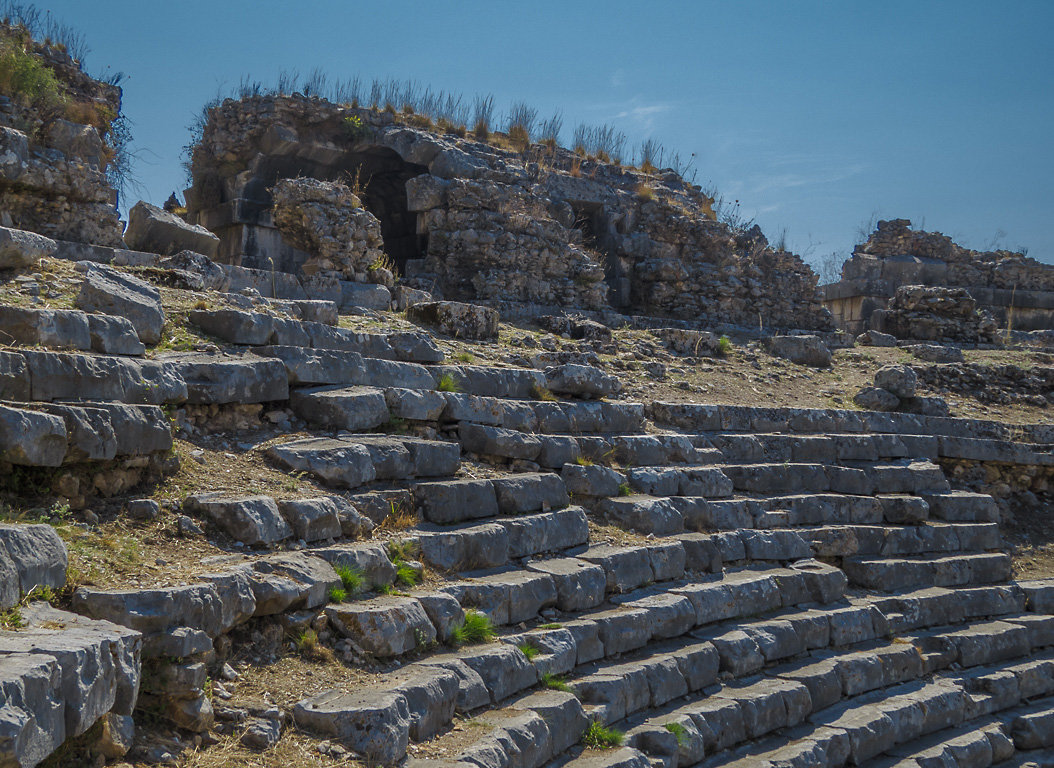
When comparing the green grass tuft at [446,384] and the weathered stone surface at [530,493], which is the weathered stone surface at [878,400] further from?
the green grass tuft at [446,384]

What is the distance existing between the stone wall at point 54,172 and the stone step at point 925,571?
8.55 metres

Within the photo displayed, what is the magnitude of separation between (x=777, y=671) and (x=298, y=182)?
8383 millimetres

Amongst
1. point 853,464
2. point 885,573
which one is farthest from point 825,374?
point 885,573

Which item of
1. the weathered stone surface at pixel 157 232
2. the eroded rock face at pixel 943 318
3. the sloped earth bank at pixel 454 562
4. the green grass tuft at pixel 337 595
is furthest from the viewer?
the eroded rock face at pixel 943 318

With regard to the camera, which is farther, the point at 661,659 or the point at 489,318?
the point at 489,318

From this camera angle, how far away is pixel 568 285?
15.3 meters

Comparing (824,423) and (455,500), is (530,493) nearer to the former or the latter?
(455,500)

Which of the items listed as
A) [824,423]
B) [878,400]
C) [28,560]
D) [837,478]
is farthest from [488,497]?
[878,400]

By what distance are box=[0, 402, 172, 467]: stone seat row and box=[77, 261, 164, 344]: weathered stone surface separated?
4.59ft

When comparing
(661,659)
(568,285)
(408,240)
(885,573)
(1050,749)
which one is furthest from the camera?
(408,240)

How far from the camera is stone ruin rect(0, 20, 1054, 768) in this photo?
13.9 ft

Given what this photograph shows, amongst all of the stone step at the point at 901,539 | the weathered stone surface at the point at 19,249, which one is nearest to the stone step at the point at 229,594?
the weathered stone surface at the point at 19,249

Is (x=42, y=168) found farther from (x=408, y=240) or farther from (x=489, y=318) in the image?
(x=408, y=240)

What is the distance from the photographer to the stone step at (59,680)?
294cm
